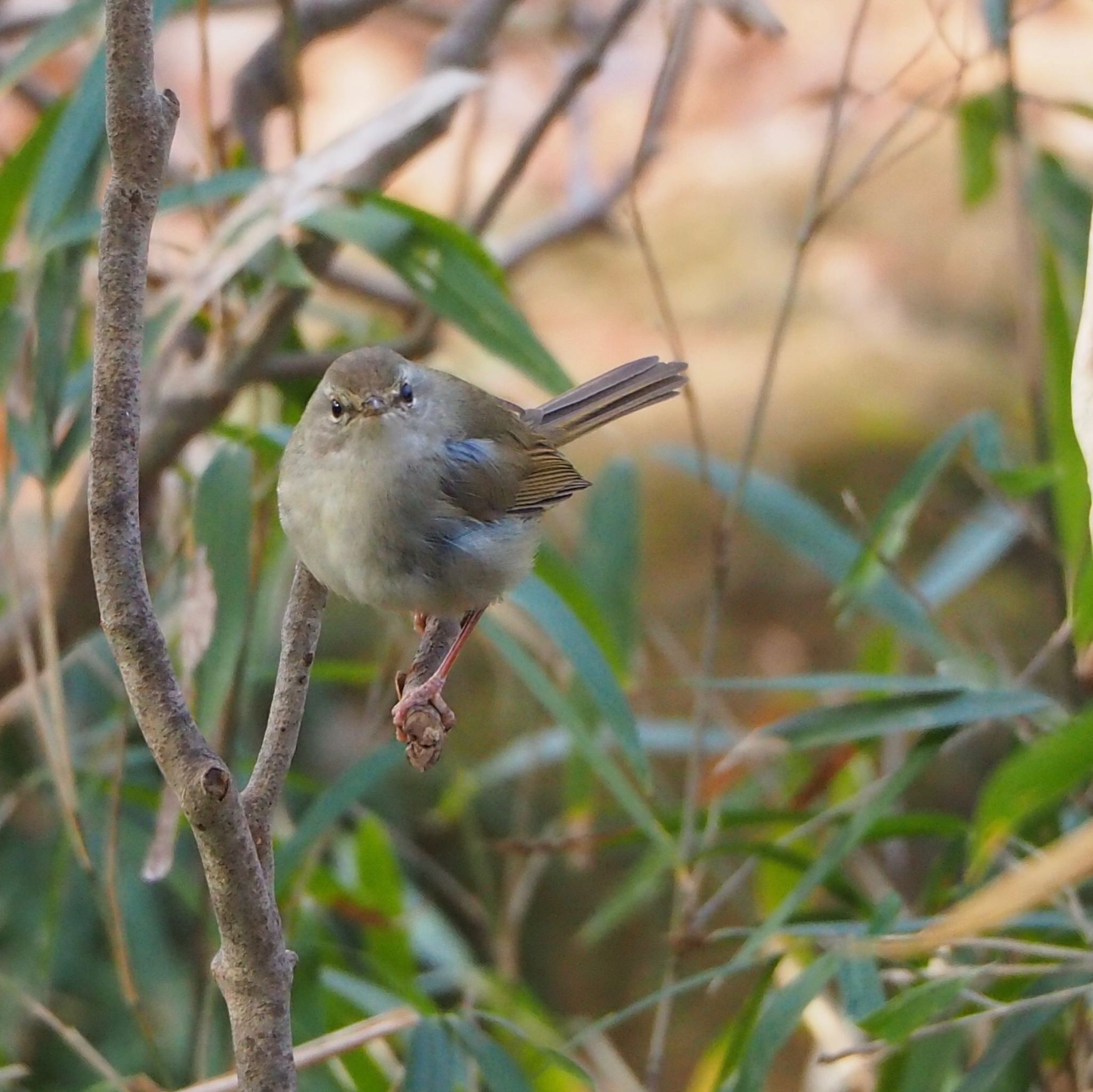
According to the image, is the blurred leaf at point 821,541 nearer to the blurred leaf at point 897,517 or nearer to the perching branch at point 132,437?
the blurred leaf at point 897,517

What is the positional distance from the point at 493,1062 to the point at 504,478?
102 cm

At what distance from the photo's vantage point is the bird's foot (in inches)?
81.7

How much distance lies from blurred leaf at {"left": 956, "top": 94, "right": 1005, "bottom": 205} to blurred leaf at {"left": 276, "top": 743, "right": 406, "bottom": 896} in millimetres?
1905

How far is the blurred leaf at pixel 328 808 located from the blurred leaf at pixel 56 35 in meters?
1.44

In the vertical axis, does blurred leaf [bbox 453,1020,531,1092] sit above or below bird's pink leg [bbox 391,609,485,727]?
below

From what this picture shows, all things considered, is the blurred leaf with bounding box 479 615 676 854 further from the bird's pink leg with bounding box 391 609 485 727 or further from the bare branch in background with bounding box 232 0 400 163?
the bare branch in background with bounding box 232 0 400 163

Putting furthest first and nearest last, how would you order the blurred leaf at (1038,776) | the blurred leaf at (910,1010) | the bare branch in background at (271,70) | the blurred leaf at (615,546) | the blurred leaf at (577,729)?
the blurred leaf at (615,546)
the bare branch in background at (271,70)
the blurred leaf at (577,729)
the blurred leaf at (910,1010)
the blurred leaf at (1038,776)

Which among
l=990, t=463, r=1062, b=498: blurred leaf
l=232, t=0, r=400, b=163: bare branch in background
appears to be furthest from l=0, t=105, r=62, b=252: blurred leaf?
l=990, t=463, r=1062, b=498: blurred leaf

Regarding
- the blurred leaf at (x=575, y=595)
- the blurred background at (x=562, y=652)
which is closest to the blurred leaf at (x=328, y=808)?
the blurred background at (x=562, y=652)

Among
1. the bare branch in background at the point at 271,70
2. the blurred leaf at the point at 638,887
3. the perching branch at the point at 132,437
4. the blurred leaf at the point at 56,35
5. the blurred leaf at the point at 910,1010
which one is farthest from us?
the blurred leaf at the point at 638,887

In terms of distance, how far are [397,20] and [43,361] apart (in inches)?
296

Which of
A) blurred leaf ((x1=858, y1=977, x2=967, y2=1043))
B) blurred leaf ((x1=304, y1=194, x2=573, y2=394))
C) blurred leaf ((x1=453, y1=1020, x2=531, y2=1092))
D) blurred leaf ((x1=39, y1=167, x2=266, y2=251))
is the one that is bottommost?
blurred leaf ((x1=453, y1=1020, x2=531, y2=1092))

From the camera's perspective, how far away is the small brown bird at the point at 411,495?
227 cm

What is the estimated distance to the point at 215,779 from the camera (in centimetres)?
130
